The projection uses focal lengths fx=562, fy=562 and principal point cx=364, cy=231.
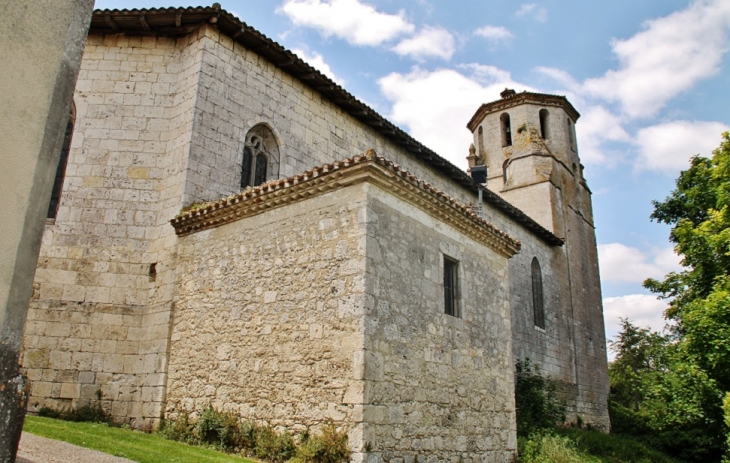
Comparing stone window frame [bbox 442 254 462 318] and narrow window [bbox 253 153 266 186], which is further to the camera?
narrow window [bbox 253 153 266 186]

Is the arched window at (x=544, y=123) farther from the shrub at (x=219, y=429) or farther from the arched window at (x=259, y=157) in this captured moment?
the shrub at (x=219, y=429)

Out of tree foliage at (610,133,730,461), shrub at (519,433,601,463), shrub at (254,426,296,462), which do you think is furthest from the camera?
tree foliage at (610,133,730,461)

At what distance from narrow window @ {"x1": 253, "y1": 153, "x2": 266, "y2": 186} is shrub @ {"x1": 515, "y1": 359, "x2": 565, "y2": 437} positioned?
819cm

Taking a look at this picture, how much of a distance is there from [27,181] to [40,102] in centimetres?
62

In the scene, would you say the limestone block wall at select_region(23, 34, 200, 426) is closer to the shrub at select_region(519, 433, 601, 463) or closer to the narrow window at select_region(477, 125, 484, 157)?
the shrub at select_region(519, 433, 601, 463)

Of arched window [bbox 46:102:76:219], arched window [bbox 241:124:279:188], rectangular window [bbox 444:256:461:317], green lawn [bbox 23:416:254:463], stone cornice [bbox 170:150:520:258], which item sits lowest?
green lawn [bbox 23:416:254:463]

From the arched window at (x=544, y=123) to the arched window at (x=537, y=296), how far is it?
6742 mm

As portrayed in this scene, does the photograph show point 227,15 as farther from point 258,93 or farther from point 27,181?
point 27,181

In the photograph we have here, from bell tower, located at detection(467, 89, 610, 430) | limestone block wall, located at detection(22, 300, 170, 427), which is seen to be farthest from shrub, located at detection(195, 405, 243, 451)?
bell tower, located at detection(467, 89, 610, 430)

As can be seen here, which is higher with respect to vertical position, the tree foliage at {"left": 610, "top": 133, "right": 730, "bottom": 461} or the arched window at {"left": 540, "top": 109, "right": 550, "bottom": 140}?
the arched window at {"left": 540, "top": 109, "right": 550, "bottom": 140}

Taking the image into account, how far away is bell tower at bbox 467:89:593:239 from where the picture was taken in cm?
2262

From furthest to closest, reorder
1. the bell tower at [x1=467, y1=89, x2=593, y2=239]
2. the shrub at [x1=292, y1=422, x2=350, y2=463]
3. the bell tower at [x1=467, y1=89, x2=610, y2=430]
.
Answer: the bell tower at [x1=467, y1=89, x2=593, y2=239], the bell tower at [x1=467, y1=89, x2=610, y2=430], the shrub at [x1=292, y1=422, x2=350, y2=463]

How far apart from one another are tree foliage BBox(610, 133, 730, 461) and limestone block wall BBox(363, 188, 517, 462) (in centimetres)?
677

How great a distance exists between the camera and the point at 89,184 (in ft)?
34.7
